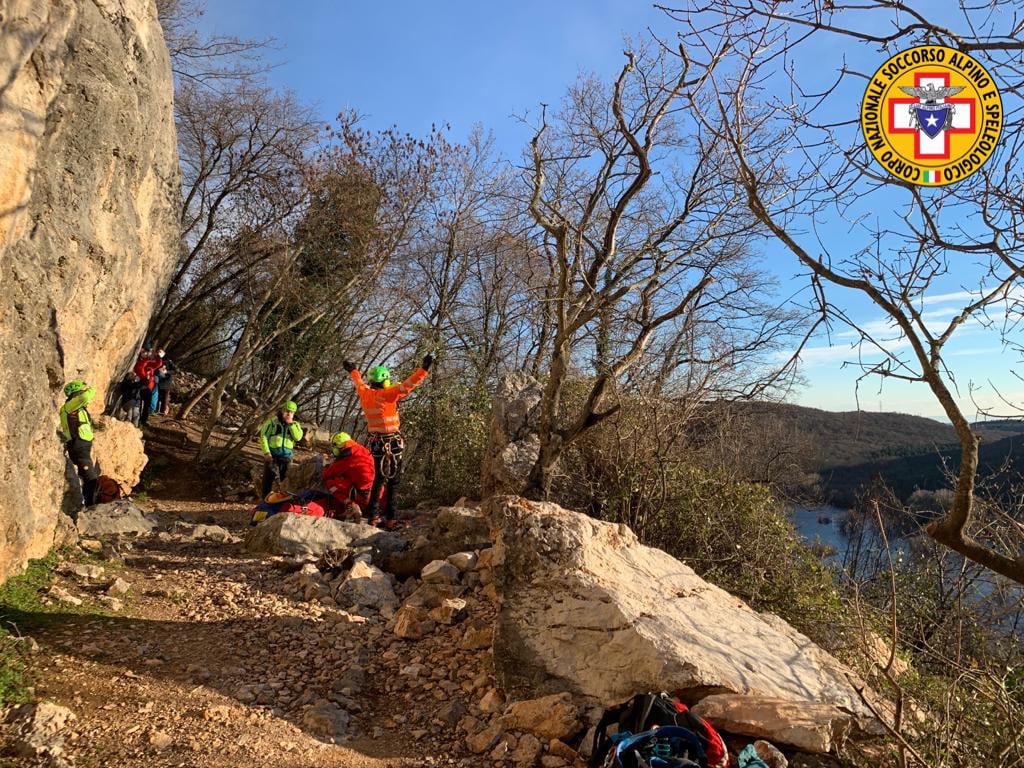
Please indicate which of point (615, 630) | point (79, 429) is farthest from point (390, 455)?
point (615, 630)

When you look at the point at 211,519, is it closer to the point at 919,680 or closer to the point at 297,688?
the point at 297,688

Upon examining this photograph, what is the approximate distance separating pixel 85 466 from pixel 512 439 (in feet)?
17.2

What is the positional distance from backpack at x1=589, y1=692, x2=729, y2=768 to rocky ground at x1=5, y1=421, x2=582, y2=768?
0.35 m

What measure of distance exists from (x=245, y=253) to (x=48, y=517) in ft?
31.2

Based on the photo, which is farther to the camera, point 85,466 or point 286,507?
point 85,466

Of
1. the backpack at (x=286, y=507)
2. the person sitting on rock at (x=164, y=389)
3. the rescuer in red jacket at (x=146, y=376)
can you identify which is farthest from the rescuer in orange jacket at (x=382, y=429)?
the person sitting on rock at (x=164, y=389)

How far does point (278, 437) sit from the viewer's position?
9977mm

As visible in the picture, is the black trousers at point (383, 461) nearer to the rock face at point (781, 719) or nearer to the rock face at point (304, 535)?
the rock face at point (304, 535)

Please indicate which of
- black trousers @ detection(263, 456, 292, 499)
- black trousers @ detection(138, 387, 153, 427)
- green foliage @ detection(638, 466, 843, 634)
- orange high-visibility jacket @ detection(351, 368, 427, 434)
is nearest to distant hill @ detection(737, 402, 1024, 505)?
green foliage @ detection(638, 466, 843, 634)

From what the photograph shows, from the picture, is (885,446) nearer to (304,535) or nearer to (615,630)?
(615,630)

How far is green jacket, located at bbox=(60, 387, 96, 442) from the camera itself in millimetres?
7309

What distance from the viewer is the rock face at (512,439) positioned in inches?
335

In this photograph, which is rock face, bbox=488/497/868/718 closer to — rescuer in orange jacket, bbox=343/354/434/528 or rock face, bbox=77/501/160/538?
rescuer in orange jacket, bbox=343/354/434/528

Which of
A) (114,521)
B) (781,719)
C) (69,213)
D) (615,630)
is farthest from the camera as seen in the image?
(114,521)
